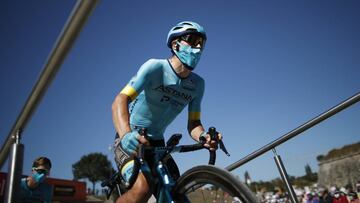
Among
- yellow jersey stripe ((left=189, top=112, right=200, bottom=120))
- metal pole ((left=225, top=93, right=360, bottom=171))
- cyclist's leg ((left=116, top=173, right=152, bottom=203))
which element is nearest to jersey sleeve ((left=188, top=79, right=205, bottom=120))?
yellow jersey stripe ((left=189, top=112, right=200, bottom=120))

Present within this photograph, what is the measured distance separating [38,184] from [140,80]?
157 inches

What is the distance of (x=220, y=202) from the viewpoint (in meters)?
2.06

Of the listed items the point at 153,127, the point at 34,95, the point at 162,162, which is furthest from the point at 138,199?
the point at 34,95

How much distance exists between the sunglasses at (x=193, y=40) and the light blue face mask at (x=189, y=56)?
0.06m

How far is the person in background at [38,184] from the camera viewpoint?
5.07 meters

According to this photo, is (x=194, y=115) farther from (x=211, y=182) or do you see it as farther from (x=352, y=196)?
(x=352, y=196)

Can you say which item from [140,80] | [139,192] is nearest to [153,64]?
[140,80]

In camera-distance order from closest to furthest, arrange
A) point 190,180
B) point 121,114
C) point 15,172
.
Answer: point 15,172, point 190,180, point 121,114

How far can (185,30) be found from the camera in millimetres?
2990

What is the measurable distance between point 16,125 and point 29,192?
4.81 m

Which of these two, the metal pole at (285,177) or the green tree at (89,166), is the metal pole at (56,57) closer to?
the metal pole at (285,177)

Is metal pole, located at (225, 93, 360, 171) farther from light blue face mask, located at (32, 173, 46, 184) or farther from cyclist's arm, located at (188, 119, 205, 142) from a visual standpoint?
light blue face mask, located at (32, 173, 46, 184)

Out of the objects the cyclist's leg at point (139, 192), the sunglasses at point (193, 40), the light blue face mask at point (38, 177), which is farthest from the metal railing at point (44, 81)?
the light blue face mask at point (38, 177)

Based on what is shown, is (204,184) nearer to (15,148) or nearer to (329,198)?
(15,148)
